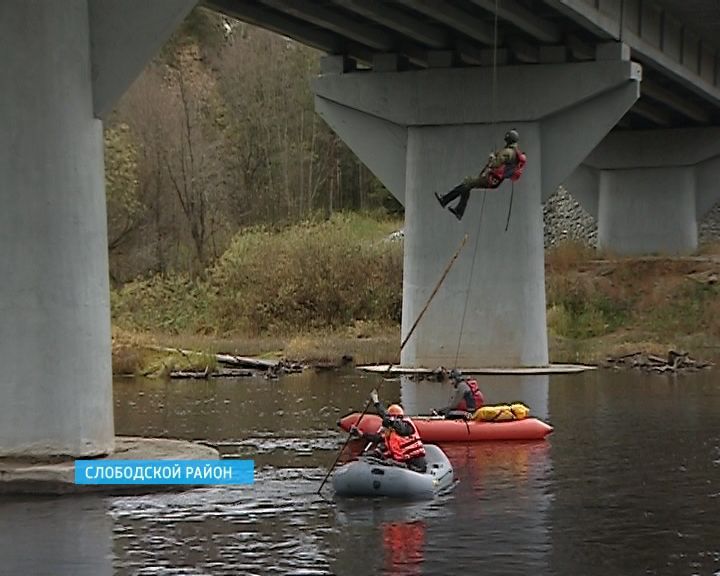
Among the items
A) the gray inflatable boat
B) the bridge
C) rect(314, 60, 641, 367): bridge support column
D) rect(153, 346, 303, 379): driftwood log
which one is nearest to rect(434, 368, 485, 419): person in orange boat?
the gray inflatable boat

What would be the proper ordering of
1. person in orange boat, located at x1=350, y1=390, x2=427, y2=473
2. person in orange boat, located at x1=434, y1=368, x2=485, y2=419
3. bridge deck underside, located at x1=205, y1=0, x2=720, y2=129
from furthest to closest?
bridge deck underside, located at x1=205, y1=0, x2=720, y2=129 < person in orange boat, located at x1=434, y1=368, x2=485, y2=419 < person in orange boat, located at x1=350, y1=390, x2=427, y2=473

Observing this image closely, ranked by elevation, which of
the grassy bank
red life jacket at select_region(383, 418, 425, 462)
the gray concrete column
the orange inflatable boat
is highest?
the gray concrete column

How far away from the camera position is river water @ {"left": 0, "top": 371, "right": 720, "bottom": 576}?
51.2ft

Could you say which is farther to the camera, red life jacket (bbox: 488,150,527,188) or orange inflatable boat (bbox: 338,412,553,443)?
orange inflatable boat (bbox: 338,412,553,443)

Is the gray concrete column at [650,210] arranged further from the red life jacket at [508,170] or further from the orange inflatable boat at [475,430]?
the red life jacket at [508,170]

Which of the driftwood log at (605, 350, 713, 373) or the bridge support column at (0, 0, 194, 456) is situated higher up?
the bridge support column at (0, 0, 194, 456)

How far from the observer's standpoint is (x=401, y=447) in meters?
20.7

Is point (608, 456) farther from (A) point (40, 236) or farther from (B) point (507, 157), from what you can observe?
(A) point (40, 236)

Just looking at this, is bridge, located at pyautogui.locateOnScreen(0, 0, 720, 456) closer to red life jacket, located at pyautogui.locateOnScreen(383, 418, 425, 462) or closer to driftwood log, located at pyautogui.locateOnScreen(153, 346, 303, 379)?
driftwood log, located at pyautogui.locateOnScreen(153, 346, 303, 379)

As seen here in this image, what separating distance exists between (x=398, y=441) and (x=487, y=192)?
21.3 meters

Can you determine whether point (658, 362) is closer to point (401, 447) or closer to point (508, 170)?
point (508, 170)

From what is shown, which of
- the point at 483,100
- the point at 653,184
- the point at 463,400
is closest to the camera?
the point at 463,400

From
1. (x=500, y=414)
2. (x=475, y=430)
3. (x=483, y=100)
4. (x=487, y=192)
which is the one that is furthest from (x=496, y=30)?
(x=475, y=430)

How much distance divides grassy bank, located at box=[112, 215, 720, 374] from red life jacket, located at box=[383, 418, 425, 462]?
27.5m
